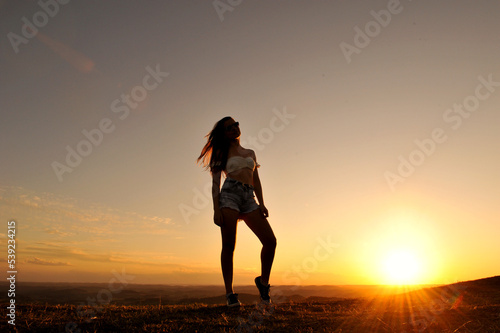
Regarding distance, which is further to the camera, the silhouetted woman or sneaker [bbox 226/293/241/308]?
the silhouetted woman

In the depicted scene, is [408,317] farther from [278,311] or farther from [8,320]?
[8,320]

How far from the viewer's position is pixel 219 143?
5441mm

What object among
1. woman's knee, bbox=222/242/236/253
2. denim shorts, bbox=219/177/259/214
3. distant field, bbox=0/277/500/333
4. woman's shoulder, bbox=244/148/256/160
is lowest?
distant field, bbox=0/277/500/333

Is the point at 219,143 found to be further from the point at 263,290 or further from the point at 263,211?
the point at 263,290

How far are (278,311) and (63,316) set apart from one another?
2.52 metres

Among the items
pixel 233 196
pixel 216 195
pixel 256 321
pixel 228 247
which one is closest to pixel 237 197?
pixel 233 196

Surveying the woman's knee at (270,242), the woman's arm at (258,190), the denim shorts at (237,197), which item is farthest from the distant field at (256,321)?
the woman's arm at (258,190)

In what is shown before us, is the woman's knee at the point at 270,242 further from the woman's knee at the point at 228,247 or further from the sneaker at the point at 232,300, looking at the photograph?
the sneaker at the point at 232,300

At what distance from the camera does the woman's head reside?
533cm

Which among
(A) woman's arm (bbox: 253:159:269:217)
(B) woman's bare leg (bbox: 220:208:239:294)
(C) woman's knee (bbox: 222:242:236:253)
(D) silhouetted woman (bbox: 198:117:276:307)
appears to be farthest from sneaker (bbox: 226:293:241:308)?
(A) woman's arm (bbox: 253:159:269:217)

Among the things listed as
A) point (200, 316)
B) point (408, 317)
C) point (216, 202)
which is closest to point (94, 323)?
point (200, 316)

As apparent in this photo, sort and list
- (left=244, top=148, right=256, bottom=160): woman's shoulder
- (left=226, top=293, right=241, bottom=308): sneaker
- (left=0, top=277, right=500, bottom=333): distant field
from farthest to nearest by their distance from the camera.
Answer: (left=244, top=148, right=256, bottom=160): woman's shoulder → (left=226, top=293, right=241, bottom=308): sneaker → (left=0, top=277, right=500, bottom=333): distant field

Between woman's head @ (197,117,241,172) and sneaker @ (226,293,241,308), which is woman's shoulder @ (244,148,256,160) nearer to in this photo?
woman's head @ (197,117,241,172)

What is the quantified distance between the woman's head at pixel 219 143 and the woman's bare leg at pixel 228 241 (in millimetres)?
777
